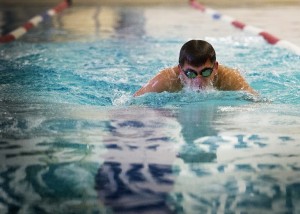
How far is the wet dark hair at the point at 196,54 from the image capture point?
3410 millimetres

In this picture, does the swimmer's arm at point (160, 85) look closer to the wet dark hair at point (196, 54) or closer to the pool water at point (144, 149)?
the pool water at point (144, 149)

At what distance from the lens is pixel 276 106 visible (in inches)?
127

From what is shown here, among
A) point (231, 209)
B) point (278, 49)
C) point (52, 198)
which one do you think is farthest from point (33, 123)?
point (278, 49)

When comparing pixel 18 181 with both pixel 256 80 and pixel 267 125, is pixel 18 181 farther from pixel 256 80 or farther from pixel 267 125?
pixel 256 80

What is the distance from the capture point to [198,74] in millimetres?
3475

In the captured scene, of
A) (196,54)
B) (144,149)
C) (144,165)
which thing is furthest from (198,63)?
(144,165)

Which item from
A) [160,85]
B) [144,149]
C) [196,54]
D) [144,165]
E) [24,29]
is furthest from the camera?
[24,29]

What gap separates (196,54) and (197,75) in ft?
0.54

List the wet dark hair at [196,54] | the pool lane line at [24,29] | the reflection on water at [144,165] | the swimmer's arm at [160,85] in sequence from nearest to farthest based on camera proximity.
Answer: the reflection on water at [144,165], the wet dark hair at [196,54], the swimmer's arm at [160,85], the pool lane line at [24,29]

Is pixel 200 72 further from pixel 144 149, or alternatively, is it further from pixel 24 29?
pixel 24 29

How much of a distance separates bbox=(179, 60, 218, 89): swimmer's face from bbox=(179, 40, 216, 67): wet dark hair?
0.10ft

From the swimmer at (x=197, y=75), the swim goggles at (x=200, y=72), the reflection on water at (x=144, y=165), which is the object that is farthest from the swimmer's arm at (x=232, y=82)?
the reflection on water at (x=144, y=165)

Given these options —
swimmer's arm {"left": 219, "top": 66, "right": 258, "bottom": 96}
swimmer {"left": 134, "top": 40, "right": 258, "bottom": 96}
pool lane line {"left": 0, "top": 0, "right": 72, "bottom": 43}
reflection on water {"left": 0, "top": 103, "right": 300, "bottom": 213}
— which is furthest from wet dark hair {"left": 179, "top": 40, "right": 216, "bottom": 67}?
pool lane line {"left": 0, "top": 0, "right": 72, "bottom": 43}

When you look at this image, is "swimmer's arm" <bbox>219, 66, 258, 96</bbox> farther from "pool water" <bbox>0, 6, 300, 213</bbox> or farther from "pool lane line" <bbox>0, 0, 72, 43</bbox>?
"pool lane line" <bbox>0, 0, 72, 43</bbox>
